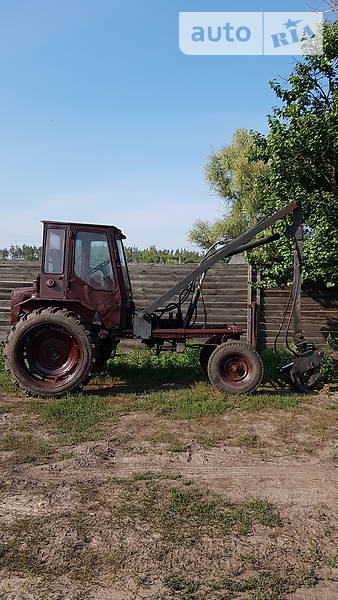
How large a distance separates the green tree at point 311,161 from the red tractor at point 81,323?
2101mm

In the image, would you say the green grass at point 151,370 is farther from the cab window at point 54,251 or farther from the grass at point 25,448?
the grass at point 25,448

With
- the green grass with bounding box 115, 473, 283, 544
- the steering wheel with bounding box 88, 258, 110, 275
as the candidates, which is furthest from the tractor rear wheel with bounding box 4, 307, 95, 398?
the green grass with bounding box 115, 473, 283, 544

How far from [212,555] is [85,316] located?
15.1 feet

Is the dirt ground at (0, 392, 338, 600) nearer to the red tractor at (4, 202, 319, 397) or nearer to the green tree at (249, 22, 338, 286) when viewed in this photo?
the red tractor at (4, 202, 319, 397)

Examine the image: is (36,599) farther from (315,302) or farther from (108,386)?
(315,302)

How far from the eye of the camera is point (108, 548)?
3.08m

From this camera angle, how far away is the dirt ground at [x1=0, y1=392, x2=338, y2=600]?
2.76 meters

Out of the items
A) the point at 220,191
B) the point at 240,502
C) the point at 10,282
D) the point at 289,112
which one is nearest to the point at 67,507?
the point at 240,502

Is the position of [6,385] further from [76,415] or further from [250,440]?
[250,440]

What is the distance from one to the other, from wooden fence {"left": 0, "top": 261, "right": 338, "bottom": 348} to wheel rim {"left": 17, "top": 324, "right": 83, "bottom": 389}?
3.38m

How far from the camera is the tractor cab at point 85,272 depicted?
7055mm

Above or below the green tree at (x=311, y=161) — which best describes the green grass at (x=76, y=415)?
below

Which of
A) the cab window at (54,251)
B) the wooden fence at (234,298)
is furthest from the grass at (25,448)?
the wooden fence at (234,298)

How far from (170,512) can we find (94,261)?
14.2ft
